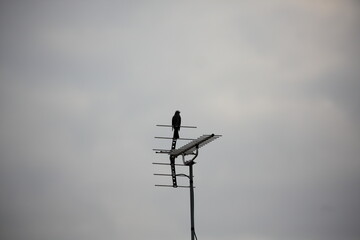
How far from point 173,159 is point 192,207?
134 inches

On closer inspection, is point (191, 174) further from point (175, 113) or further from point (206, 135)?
point (175, 113)

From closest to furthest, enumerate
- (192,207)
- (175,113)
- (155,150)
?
(192,207), (155,150), (175,113)

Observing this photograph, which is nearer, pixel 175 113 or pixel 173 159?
pixel 173 159

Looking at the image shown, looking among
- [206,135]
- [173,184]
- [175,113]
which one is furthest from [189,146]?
[175,113]

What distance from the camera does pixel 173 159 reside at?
25.7 metres

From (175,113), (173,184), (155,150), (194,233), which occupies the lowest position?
(194,233)

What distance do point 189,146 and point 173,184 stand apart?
2.63 meters

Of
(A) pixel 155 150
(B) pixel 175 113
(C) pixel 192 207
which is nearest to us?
(C) pixel 192 207

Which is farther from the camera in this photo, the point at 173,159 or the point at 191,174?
the point at 173,159

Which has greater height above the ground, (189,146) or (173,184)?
(189,146)

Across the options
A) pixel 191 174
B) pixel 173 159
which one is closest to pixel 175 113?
pixel 173 159

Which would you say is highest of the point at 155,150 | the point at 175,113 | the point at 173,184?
the point at 175,113

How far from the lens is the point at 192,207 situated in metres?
23.0

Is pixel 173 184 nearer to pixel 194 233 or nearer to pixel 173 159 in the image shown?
pixel 173 159
